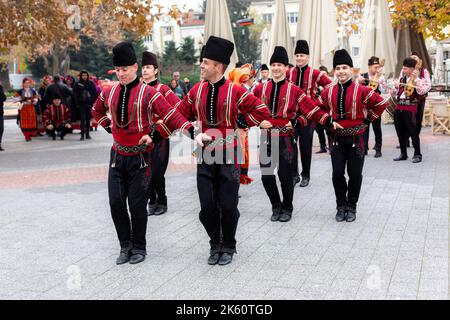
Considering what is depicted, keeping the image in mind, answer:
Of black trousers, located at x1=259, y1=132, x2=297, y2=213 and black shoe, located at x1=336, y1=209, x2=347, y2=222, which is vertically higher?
black trousers, located at x1=259, y1=132, x2=297, y2=213

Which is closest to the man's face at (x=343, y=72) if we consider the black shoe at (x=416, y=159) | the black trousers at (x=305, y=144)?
the black trousers at (x=305, y=144)

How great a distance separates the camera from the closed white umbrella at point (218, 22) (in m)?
12.6

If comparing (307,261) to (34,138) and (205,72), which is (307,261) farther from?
(34,138)

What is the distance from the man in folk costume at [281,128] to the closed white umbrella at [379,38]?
6498 mm

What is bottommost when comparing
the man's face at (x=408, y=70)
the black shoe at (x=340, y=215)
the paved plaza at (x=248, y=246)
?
the paved plaza at (x=248, y=246)

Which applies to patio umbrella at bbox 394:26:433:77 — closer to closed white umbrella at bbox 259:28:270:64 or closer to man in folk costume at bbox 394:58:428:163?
closed white umbrella at bbox 259:28:270:64

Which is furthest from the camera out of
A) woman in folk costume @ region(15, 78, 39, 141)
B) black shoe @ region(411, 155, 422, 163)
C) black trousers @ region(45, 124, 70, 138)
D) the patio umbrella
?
black trousers @ region(45, 124, 70, 138)

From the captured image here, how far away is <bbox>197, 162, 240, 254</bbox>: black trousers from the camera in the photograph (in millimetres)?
5371

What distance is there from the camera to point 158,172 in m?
7.41

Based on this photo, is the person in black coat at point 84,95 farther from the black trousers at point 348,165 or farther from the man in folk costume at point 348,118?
the black trousers at point 348,165

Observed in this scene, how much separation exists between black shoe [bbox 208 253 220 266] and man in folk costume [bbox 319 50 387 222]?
2.00 m

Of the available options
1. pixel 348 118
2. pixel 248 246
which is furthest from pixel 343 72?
pixel 248 246

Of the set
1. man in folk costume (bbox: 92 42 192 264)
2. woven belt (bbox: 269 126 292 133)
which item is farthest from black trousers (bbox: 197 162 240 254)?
woven belt (bbox: 269 126 292 133)
